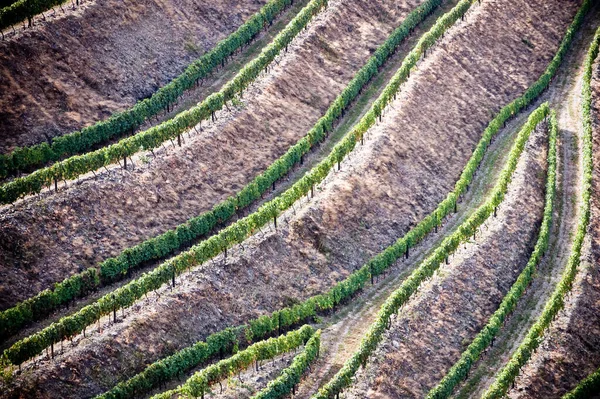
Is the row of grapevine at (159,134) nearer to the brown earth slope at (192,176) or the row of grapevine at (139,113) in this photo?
the brown earth slope at (192,176)

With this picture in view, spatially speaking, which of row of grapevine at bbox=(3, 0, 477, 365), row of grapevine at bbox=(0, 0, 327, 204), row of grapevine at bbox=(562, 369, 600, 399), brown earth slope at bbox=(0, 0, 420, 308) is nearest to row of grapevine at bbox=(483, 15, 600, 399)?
row of grapevine at bbox=(562, 369, 600, 399)

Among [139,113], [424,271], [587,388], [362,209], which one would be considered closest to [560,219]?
[424,271]

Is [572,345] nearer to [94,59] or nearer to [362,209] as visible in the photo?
[362,209]

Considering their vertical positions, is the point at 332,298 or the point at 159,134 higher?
the point at 159,134

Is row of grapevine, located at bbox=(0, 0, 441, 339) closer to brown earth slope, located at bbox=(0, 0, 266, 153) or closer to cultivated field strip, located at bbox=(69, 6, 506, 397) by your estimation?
cultivated field strip, located at bbox=(69, 6, 506, 397)

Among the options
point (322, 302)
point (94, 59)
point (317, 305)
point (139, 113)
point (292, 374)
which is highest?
point (94, 59)

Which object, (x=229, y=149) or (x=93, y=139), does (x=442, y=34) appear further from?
(x=93, y=139)
